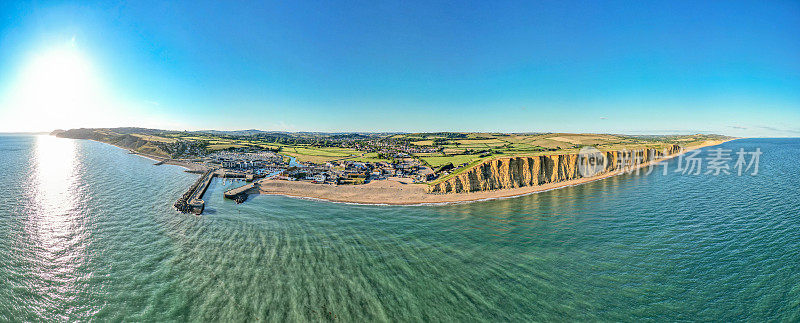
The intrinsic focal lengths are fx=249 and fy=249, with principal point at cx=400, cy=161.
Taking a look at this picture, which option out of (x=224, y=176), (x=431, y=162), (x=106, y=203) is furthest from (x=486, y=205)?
(x=224, y=176)

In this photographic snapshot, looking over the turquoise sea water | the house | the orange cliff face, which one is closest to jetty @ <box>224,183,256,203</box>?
the turquoise sea water

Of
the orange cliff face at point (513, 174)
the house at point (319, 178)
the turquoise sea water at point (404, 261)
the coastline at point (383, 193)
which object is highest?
the orange cliff face at point (513, 174)

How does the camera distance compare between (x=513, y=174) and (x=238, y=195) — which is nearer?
(x=238, y=195)

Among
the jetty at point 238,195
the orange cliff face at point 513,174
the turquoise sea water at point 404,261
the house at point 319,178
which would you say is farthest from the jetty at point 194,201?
the orange cliff face at point 513,174

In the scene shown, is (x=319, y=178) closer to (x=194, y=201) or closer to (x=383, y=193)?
(x=383, y=193)

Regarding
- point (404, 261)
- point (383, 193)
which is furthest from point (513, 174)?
point (404, 261)

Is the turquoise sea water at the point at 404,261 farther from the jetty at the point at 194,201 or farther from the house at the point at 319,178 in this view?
the house at the point at 319,178

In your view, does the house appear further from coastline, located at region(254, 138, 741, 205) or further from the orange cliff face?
the orange cliff face
